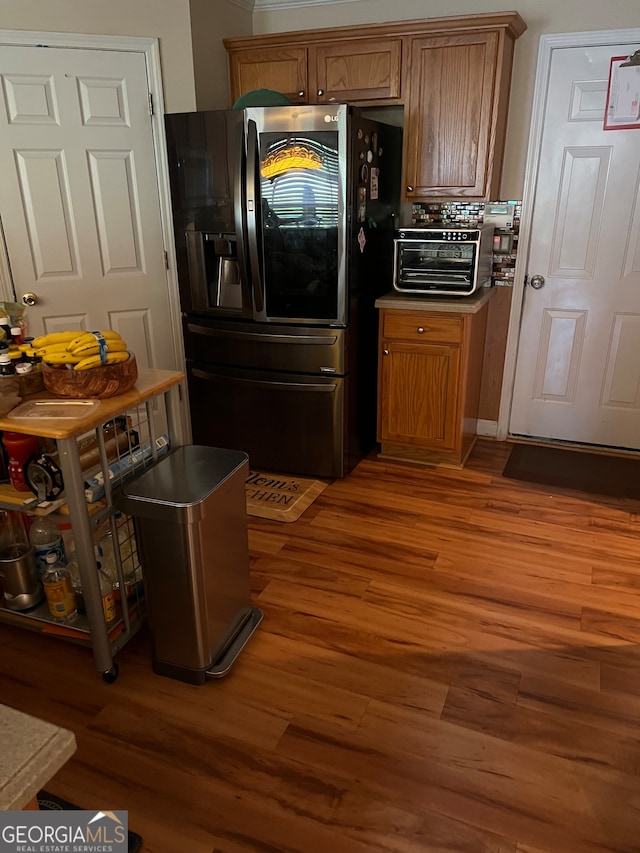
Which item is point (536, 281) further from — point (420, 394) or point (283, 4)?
point (283, 4)

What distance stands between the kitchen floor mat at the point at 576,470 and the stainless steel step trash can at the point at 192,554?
6.30 feet

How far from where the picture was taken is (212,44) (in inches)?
130

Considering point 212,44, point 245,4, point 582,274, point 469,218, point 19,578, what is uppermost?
point 245,4

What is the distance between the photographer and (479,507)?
3.08 m

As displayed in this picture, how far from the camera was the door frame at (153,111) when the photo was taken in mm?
2914

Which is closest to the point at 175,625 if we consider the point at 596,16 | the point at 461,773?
the point at 461,773

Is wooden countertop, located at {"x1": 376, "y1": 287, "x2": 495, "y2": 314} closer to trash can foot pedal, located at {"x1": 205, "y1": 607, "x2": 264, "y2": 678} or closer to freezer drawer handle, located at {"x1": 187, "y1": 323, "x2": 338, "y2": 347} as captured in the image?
freezer drawer handle, located at {"x1": 187, "y1": 323, "x2": 338, "y2": 347}

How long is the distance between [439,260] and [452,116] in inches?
28.0

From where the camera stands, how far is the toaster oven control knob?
3549 mm

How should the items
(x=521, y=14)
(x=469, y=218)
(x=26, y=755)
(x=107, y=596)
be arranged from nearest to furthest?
(x=26, y=755) → (x=107, y=596) → (x=521, y=14) → (x=469, y=218)

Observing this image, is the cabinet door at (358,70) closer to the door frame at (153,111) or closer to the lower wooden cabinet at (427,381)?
the door frame at (153,111)

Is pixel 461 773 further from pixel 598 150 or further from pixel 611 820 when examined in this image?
pixel 598 150

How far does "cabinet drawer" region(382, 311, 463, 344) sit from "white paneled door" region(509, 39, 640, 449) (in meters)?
0.72

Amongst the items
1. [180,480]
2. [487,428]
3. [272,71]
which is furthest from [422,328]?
[180,480]
